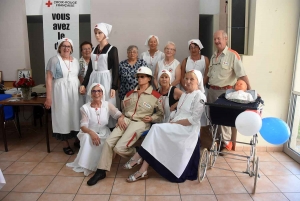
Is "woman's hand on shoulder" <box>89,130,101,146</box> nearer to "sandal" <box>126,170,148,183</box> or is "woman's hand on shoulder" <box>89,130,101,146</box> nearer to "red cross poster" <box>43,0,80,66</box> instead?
"sandal" <box>126,170,148,183</box>

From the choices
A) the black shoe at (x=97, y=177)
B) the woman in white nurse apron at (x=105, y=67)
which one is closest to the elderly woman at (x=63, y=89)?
the woman in white nurse apron at (x=105, y=67)

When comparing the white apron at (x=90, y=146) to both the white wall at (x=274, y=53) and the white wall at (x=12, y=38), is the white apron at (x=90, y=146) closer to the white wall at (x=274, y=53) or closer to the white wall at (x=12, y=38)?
the white wall at (x=274, y=53)

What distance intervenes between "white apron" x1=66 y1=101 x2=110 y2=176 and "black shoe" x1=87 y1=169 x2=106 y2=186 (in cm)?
20

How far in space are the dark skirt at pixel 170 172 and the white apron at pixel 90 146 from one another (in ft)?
1.99

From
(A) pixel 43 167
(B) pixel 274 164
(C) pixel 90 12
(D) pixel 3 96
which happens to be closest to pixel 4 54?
(D) pixel 3 96

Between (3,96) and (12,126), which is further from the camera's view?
(12,126)

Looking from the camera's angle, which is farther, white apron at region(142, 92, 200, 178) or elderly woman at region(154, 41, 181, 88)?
elderly woman at region(154, 41, 181, 88)

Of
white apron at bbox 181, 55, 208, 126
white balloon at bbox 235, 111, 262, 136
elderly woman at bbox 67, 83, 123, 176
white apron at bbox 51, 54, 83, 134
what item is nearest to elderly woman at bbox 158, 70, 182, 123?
elderly woman at bbox 67, 83, 123, 176

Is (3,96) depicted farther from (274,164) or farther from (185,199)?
(274,164)

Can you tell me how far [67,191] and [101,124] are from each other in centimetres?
85

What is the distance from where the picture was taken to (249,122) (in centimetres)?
225

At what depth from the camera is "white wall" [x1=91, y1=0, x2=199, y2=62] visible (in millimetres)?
4461

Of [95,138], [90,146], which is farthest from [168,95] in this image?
[90,146]

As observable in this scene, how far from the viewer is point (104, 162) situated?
9.05ft
